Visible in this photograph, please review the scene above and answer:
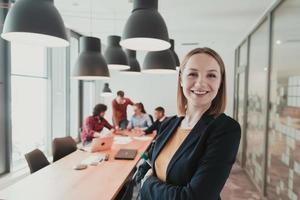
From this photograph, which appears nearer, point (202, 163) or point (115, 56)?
point (202, 163)

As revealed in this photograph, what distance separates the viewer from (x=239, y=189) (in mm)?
3984

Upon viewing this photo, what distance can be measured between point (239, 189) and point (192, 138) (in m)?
3.43

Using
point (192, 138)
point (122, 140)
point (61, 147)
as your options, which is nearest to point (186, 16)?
point (122, 140)

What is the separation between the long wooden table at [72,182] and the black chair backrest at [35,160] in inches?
5.8

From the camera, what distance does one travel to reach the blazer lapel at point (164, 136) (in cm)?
126

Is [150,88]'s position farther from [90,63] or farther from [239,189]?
[90,63]

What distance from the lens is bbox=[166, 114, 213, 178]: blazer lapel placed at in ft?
3.54

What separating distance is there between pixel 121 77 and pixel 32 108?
3.26 m

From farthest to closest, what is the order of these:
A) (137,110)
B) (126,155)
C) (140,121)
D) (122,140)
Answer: (140,121)
(137,110)
(122,140)
(126,155)

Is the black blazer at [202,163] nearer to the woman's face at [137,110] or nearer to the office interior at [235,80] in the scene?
the office interior at [235,80]

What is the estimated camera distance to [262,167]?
11.8 ft

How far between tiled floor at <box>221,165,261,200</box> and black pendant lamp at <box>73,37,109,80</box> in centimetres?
263

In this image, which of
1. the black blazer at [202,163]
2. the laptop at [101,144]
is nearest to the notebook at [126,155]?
the laptop at [101,144]

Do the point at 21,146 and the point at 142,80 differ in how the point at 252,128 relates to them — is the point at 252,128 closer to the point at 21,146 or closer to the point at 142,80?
the point at 142,80
